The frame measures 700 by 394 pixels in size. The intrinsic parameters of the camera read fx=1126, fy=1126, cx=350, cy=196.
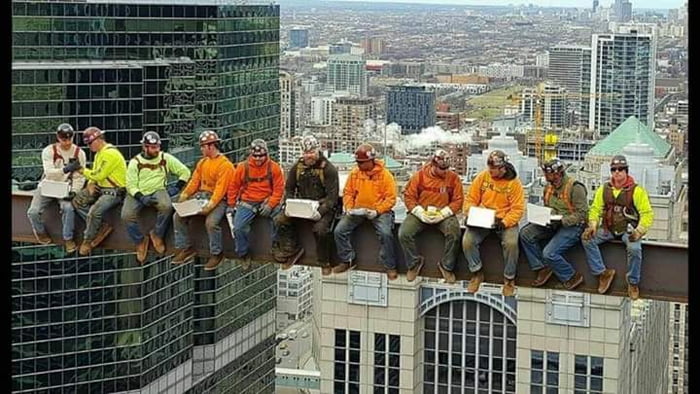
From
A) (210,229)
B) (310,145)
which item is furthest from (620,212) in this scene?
(210,229)

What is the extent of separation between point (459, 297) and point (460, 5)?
400cm

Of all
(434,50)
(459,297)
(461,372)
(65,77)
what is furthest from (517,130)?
(65,77)

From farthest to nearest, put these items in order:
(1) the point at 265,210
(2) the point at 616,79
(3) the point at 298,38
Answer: (3) the point at 298,38 → (2) the point at 616,79 → (1) the point at 265,210

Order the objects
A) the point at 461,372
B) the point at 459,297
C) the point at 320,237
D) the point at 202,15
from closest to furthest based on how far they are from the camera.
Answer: the point at 320,237, the point at 459,297, the point at 461,372, the point at 202,15

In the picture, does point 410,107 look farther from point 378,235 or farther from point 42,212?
point 378,235

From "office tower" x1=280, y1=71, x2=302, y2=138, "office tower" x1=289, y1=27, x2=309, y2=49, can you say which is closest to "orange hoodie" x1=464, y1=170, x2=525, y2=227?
"office tower" x1=289, y1=27, x2=309, y2=49

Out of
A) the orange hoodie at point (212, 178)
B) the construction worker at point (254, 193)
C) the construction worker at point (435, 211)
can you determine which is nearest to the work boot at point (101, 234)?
the orange hoodie at point (212, 178)

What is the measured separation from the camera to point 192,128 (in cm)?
1978

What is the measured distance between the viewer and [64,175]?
4.38m

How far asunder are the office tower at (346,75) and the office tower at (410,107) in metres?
0.49

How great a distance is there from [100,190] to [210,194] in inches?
18.9

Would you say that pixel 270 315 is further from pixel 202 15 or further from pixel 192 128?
pixel 202 15

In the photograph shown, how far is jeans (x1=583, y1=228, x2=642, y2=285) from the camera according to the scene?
139 inches

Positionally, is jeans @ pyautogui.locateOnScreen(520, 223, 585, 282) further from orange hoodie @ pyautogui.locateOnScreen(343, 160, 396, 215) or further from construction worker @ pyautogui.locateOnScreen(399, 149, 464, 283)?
orange hoodie @ pyautogui.locateOnScreen(343, 160, 396, 215)
